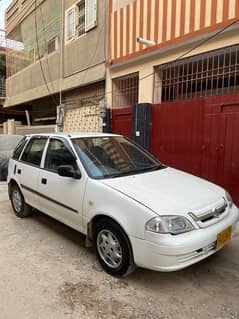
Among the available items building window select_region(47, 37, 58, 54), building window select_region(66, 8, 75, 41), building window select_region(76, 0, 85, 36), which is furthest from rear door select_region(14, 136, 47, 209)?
building window select_region(47, 37, 58, 54)

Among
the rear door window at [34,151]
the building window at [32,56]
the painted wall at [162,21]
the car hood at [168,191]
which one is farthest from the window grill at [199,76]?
the building window at [32,56]

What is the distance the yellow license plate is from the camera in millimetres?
3002

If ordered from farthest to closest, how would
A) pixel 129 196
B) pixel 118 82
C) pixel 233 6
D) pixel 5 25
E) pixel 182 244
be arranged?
pixel 5 25
pixel 118 82
pixel 233 6
pixel 129 196
pixel 182 244

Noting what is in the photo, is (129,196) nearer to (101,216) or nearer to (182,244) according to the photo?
(101,216)

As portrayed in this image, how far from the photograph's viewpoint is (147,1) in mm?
7055

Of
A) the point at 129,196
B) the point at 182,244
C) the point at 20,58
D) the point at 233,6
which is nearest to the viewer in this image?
the point at 182,244

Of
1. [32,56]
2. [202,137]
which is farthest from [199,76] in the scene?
[32,56]

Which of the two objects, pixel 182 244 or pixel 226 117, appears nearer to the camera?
pixel 182 244

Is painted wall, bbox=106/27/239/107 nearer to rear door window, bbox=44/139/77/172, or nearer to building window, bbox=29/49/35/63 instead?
rear door window, bbox=44/139/77/172

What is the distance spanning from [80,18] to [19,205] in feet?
24.9

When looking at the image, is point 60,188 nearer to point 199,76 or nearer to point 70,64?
point 199,76

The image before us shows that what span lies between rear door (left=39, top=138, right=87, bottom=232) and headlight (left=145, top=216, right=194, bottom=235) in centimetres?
109

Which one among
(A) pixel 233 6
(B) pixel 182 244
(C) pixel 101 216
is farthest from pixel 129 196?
(A) pixel 233 6

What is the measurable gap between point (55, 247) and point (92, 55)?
6.97 m
